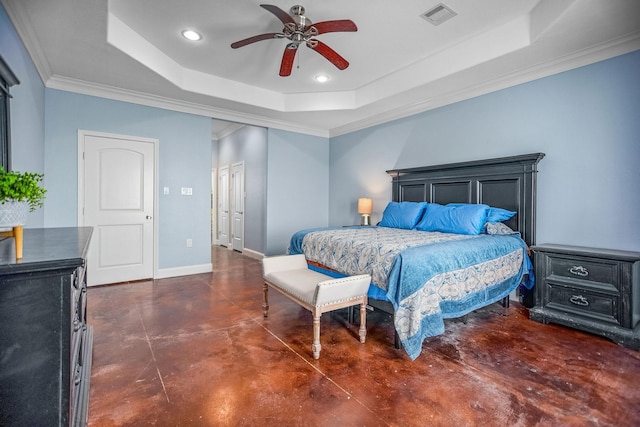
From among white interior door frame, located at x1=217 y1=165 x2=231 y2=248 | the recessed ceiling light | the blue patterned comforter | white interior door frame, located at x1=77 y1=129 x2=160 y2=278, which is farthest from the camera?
white interior door frame, located at x1=217 y1=165 x2=231 y2=248

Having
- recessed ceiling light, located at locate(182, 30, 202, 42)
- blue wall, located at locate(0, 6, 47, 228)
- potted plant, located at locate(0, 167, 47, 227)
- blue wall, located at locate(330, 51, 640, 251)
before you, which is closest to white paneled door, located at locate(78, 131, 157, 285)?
blue wall, located at locate(0, 6, 47, 228)

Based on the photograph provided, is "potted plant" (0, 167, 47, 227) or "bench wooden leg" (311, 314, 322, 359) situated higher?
"potted plant" (0, 167, 47, 227)

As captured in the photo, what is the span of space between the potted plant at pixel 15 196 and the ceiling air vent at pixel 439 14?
314 cm

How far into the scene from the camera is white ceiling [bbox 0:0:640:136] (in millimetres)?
2697

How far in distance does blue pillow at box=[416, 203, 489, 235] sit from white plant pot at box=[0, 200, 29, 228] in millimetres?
3520

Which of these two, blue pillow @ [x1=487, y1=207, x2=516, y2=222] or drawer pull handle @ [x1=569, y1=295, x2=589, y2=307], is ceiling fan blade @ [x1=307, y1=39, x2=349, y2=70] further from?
drawer pull handle @ [x1=569, y1=295, x2=589, y2=307]

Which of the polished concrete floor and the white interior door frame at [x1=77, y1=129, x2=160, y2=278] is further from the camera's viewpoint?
the white interior door frame at [x1=77, y1=129, x2=160, y2=278]

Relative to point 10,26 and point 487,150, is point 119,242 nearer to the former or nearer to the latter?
point 10,26

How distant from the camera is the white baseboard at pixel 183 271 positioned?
4617 mm

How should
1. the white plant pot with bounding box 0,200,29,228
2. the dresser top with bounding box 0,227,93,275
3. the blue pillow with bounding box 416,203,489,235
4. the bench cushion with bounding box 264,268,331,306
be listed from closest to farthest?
the dresser top with bounding box 0,227,93,275
the white plant pot with bounding box 0,200,29,228
the bench cushion with bounding box 264,268,331,306
the blue pillow with bounding box 416,203,489,235

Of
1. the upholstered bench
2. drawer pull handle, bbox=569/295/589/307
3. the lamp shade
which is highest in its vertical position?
the lamp shade

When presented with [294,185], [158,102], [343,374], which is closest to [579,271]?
[343,374]

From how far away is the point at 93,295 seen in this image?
12.3 feet

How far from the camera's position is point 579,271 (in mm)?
2787
